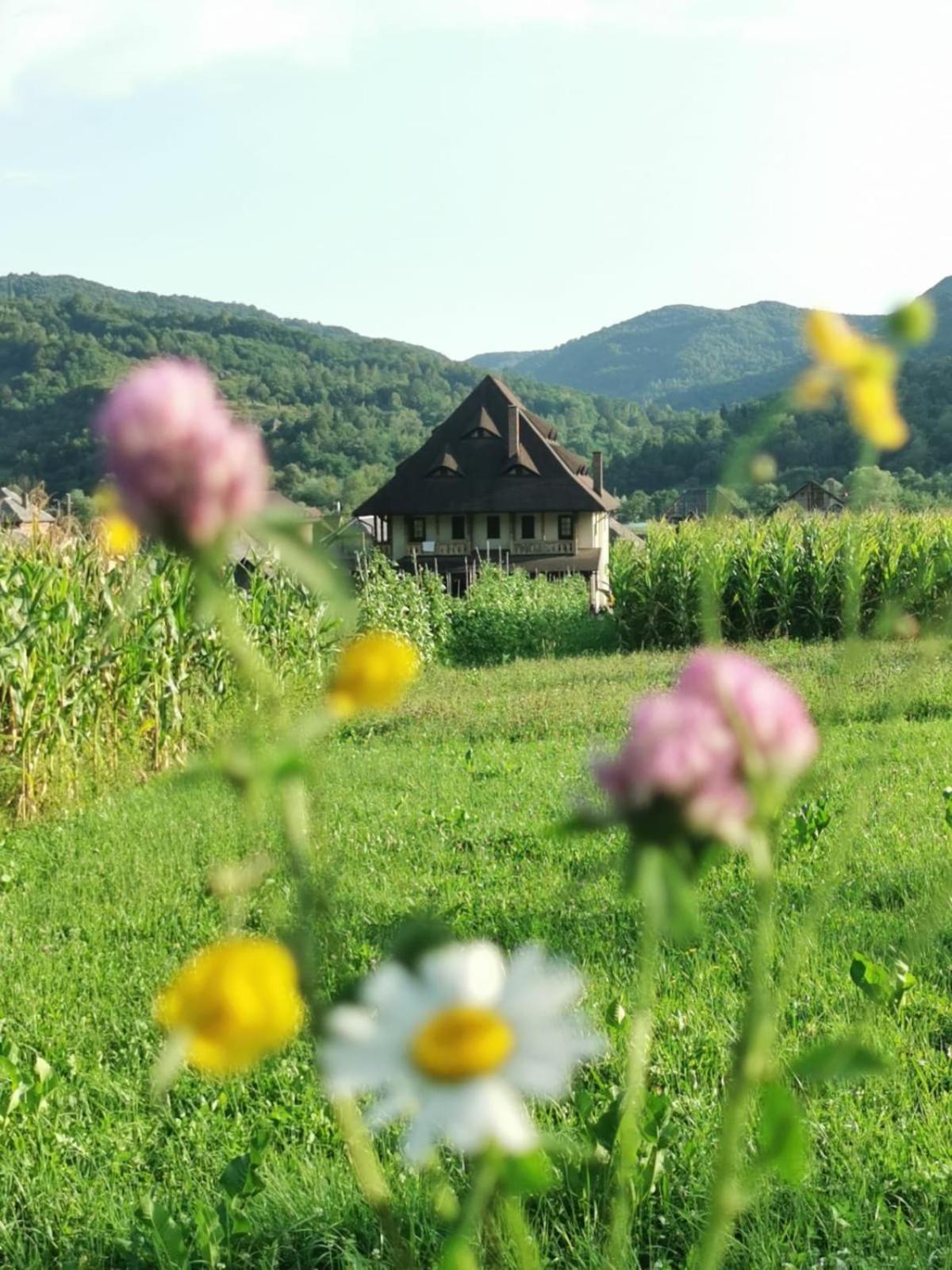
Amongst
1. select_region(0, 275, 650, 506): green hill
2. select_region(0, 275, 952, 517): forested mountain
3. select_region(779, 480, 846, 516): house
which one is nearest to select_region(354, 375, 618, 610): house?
select_region(0, 275, 952, 517): forested mountain

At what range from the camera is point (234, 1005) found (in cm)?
39

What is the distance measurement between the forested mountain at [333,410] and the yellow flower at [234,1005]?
0.20m

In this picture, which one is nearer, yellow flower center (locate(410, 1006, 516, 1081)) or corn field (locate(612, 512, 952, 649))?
yellow flower center (locate(410, 1006, 516, 1081))

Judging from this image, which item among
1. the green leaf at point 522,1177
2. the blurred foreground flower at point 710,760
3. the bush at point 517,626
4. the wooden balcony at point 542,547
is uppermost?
the blurred foreground flower at point 710,760

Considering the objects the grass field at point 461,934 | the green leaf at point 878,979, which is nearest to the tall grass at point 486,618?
the grass field at point 461,934

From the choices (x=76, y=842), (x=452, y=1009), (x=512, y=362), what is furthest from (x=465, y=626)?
A: (x=512, y=362)

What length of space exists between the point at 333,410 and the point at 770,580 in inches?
654

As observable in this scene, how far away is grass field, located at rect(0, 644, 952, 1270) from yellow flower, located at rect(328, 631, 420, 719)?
9cm

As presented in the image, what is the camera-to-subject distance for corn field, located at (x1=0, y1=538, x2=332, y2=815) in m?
6.02

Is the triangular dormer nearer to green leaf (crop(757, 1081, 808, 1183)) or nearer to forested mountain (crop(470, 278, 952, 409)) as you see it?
forested mountain (crop(470, 278, 952, 409))

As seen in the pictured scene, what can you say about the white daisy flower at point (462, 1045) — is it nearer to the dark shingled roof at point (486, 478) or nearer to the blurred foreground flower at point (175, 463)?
the blurred foreground flower at point (175, 463)

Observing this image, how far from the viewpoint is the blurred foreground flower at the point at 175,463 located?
0.41 m

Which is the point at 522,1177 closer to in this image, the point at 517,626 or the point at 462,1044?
the point at 462,1044

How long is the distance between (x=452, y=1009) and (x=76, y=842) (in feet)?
17.6
